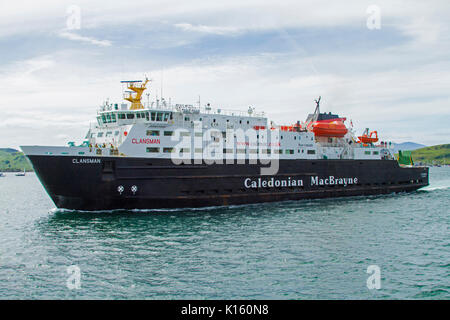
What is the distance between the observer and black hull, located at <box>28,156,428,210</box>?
23453 millimetres

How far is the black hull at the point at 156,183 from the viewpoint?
2345cm

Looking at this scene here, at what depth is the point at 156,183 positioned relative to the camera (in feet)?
82.2

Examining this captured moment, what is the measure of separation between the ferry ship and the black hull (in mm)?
59

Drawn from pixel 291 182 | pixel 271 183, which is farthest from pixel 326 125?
pixel 271 183

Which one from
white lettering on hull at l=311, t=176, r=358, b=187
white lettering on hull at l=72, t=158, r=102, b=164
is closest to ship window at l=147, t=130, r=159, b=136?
white lettering on hull at l=72, t=158, r=102, b=164

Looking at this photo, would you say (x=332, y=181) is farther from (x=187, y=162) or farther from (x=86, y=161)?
(x=86, y=161)

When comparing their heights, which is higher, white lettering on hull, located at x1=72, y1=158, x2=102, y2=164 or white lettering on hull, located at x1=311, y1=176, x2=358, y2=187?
white lettering on hull, located at x1=72, y1=158, x2=102, y2=164

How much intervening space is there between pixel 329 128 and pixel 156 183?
18.1 metres

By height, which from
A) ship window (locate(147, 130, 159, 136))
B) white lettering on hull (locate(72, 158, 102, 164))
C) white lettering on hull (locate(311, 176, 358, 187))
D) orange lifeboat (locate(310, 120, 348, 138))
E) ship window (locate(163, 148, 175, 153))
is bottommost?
white lettering on hull (locate(311, 176, 358, 187))

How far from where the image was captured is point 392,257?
15047 millimetres

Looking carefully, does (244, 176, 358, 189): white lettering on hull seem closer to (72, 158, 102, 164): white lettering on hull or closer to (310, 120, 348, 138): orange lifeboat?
(310, 120, 348, 138): orange lifeboat

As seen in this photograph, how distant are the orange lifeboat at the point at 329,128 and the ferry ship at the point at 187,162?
3.6 inches
